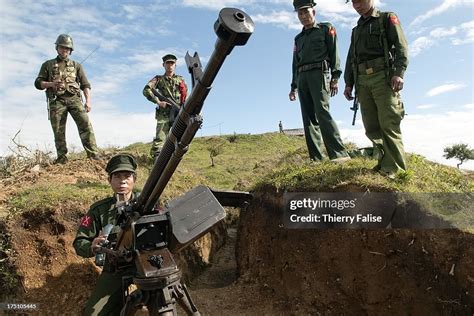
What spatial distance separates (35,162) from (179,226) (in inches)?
281

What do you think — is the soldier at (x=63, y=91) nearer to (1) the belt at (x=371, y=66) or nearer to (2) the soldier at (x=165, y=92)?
(2) the soldier at (x=165, y=92)

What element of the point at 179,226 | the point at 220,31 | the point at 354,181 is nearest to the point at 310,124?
the point at 354,181

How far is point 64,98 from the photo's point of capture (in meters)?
8.50

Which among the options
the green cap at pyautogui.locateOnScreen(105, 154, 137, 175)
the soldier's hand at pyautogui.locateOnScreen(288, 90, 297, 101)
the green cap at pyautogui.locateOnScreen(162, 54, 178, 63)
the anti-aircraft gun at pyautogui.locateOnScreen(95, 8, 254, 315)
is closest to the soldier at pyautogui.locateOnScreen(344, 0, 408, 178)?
the soldier's hand at pyautogui.locateOnScreen(288, 90, 297, 101)

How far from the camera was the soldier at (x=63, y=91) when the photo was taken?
331 inches

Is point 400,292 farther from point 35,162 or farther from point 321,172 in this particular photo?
point 35,162

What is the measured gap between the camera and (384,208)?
18.0ft

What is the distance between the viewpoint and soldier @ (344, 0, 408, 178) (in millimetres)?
5629

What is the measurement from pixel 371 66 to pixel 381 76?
0.21 meters

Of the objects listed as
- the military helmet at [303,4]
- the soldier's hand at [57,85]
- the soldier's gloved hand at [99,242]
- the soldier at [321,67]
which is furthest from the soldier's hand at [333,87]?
the soldier's hand at [57,85]

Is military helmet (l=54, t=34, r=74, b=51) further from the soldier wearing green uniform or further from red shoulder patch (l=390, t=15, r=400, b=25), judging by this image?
Answer: red shoulder patch (l=390, t=15, r=400, b=25)

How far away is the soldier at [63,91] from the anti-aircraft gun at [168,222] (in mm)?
5679

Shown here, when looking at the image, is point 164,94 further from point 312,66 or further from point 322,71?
point 322,71

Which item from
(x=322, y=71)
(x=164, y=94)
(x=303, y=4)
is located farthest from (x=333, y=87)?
(x=164, y=94)
